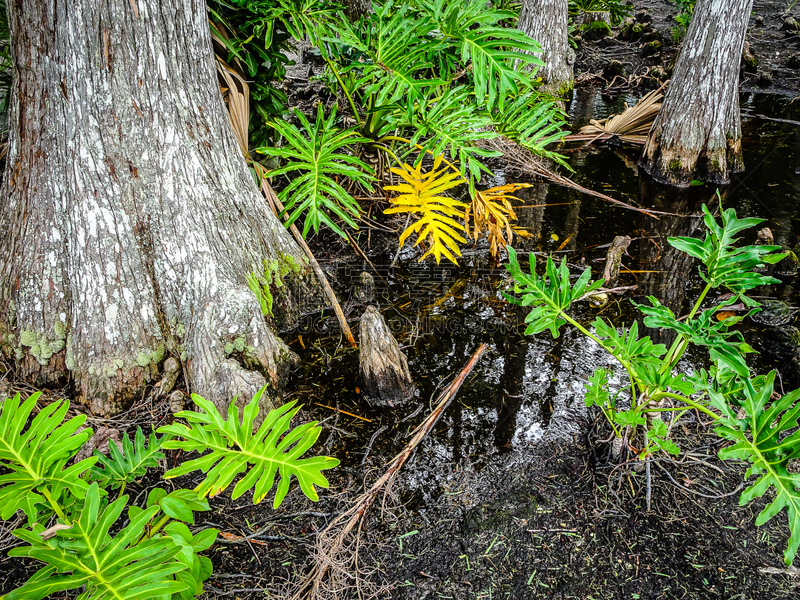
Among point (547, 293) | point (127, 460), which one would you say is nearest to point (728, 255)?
point (547, 293)

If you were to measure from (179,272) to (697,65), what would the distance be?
175 inches

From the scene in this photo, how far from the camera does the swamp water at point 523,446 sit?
5.47 ft

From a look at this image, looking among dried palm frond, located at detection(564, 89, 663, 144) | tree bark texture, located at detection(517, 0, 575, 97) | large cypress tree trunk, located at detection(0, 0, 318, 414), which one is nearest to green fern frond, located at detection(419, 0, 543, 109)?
large cypress tree trunk, located at detection(0, 0, 318, 414)

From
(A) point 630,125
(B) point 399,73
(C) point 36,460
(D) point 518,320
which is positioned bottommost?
(D) point 518,320

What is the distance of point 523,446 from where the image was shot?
217cm

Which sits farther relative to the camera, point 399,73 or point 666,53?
point 666,53

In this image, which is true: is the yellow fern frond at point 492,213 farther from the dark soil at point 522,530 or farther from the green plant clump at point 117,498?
the green plant clump at point 117,498

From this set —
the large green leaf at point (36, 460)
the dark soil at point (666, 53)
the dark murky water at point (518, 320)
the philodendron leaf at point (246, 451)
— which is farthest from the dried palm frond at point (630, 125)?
the large green leaf at point (36, 460)

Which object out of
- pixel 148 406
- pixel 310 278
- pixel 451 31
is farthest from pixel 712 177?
pixel 148 406

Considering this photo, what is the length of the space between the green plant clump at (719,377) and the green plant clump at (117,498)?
3.46 feet

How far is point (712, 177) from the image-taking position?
14.6 ft

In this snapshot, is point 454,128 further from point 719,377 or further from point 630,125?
point 630,125

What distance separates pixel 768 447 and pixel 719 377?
1.21 ft

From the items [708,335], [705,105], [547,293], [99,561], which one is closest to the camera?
[99,561]
